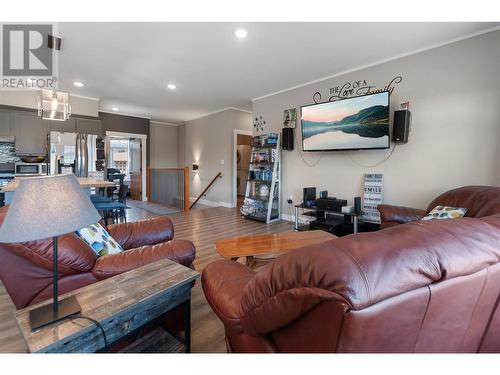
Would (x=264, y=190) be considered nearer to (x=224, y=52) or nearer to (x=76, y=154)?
(x=224, y=52)

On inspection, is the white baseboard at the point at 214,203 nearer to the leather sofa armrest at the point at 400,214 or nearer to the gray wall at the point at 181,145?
the gray wall at the point at 181,145

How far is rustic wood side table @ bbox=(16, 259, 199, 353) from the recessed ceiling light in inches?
100

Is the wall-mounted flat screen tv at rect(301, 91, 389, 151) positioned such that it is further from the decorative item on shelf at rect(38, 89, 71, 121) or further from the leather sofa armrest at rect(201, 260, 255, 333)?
the decorative item on shelf at rect(38, 89, 71, 121)

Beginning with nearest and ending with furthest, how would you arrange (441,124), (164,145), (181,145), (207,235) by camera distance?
(441,124), (207,235), (164,145), (181,145)

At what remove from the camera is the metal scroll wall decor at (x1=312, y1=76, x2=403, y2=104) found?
3439 mm

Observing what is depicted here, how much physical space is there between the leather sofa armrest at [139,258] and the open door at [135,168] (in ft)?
21.7

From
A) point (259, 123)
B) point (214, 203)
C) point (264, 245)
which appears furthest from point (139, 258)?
point (214, 203)

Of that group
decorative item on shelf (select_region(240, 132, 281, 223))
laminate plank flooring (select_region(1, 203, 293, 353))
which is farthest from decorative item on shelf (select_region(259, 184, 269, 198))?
laminate plank flooring (select_region(1, 203, 293, 353))

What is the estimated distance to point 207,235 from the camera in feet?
13.0

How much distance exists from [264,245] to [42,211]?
1.67m

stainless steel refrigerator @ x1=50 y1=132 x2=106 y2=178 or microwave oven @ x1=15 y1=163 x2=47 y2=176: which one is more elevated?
stainless steel refrigerator @ x1=50 y1=132 x2=106 y2=178

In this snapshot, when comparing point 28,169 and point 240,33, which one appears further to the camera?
point 28,169

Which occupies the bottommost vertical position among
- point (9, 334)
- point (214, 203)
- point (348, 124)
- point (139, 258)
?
point (9, 334)

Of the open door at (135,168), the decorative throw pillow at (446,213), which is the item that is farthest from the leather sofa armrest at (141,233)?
the open door at (135,168)
